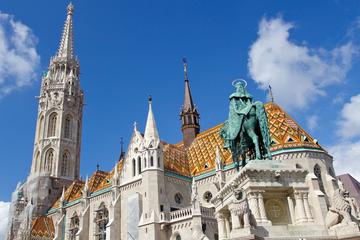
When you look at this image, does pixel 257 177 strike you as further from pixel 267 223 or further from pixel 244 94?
pixel 244 94

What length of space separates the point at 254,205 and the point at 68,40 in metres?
53.5

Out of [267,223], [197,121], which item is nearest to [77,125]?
[197,121]

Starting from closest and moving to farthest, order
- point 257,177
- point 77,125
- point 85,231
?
point 257,177, point 85,231, point 77,125

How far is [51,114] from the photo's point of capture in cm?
5019

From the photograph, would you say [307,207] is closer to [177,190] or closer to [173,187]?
[173,187]

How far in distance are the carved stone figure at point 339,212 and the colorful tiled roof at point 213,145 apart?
18.0m

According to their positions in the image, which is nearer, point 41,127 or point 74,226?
point 74,226

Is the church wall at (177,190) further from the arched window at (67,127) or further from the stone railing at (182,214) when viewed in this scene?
the arched window at (67,127)

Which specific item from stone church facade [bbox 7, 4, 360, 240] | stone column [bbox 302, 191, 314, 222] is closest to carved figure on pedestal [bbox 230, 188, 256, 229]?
stone church facade [bbox 7, 4, 360, 240]

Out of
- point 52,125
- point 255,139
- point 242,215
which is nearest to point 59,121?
point 52,125

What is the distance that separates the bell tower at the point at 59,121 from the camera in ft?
158

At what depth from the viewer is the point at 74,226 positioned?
39.1 metres

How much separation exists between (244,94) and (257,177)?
12.1ft

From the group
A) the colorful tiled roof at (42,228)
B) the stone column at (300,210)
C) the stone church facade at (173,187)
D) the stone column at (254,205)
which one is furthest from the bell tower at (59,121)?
the stone column at (300,210)
